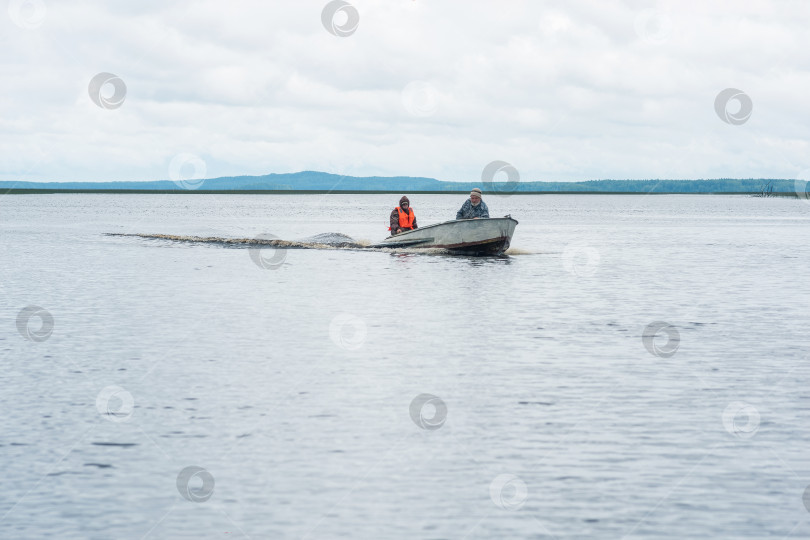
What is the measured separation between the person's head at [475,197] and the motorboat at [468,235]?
0.73 meters

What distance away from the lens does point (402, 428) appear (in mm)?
11016

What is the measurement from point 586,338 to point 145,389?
8.49 m

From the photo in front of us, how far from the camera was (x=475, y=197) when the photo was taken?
116ft

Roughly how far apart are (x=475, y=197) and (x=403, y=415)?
2419cm

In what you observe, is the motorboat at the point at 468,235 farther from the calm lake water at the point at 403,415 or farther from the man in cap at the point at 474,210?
the calm lake water at the point at 403,415

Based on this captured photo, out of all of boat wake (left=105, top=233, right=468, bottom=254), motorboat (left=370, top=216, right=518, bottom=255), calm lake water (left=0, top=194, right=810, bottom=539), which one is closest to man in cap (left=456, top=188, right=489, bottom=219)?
motorboat (left=370, top=216, right=518, bottom=255)

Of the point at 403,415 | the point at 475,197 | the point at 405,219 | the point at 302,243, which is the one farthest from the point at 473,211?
the point at 403,415

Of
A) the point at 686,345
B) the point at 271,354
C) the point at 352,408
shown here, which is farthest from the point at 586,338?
the point at 352,408

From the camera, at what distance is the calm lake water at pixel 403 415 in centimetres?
813

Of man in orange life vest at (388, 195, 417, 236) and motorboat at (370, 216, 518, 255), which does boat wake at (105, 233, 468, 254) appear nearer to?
man in orange life vest at (388, 195, 417, 236)

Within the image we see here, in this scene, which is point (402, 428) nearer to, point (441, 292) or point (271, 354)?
point (271, 354)

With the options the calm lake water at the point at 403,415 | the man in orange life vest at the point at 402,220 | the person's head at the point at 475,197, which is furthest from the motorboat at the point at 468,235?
the calm lake water at the point at 403,415

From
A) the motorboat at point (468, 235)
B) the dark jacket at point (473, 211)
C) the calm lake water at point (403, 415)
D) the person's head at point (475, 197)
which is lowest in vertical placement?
the calm lake water at point (403, 415)

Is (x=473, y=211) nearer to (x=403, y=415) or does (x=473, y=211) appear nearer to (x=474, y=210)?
(x=474, y=210)
